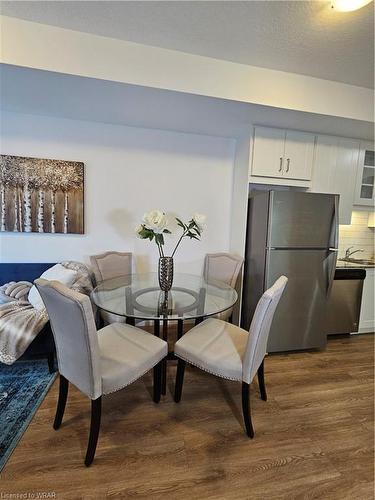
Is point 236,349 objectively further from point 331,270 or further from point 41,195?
point 41,195

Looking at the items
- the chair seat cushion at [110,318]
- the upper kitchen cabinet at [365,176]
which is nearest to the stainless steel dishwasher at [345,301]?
the upper kitchen cabinet at [365,176]

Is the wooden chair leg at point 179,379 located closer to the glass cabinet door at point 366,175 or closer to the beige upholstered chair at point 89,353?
the beige upholstered chair at point 89,353

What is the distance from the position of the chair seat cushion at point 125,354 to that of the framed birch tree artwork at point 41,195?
1415mm

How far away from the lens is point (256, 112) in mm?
2162

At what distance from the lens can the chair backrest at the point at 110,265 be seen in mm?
2533

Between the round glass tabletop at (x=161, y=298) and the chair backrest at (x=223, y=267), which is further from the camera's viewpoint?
the chair backrest at (x=223, y=267)

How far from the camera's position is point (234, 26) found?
62.5 inches

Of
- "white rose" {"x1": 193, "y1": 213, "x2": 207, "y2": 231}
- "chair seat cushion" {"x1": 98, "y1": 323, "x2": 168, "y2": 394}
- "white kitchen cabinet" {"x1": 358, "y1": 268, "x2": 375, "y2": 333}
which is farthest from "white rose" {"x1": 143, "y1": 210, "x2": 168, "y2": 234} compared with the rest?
"white kitchen cabinet" {"x1": 358, "y1": 268, "x2": 375, "y2": 333}

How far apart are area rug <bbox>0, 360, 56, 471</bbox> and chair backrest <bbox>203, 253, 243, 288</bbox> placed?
1629mm

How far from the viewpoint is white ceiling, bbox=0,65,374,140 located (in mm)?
1811

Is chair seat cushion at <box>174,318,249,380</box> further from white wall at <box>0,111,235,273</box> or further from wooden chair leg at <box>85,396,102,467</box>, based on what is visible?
white wall at <box>0,111,235,273</box>

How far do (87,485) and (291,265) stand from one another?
2.13 m

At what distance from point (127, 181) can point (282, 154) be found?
1646mm

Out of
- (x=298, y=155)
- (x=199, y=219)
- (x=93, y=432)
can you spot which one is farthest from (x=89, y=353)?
(x=298, y=155)
